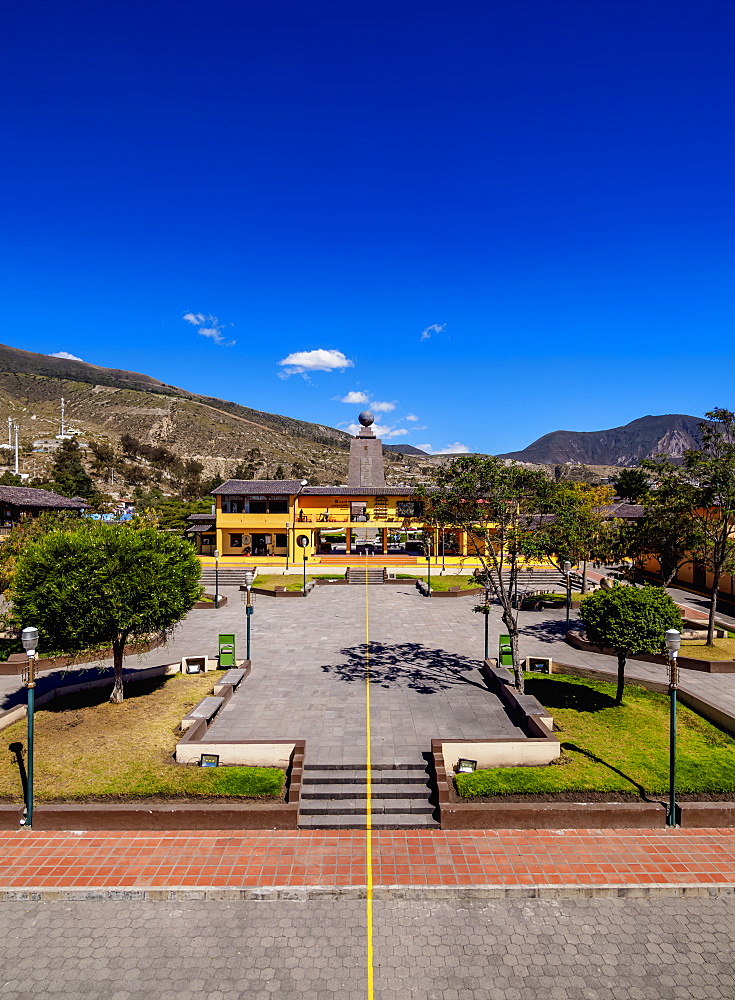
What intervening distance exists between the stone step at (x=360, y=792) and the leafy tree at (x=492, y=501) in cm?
545

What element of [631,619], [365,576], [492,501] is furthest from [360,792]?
[365,576]

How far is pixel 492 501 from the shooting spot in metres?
16.1

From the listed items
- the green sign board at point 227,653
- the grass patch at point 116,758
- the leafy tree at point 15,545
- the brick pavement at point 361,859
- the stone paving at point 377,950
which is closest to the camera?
the stone paving at point 377,950

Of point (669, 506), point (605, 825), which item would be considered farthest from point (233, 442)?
point (605, 825)

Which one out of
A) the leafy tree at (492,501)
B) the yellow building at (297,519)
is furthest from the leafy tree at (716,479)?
the yellow building at (297,519)

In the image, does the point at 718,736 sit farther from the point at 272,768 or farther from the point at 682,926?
the point at 272,768

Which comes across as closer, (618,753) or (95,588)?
(618,753)

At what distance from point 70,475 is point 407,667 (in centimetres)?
8070

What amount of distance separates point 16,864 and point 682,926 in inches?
437

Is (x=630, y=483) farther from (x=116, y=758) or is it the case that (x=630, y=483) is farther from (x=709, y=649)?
(x=116, y=758)

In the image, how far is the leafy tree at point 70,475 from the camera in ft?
243

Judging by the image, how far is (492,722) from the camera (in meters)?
14.3

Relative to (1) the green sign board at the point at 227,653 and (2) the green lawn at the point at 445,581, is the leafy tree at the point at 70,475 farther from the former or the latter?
(1) the green sign board at the point at 227,653

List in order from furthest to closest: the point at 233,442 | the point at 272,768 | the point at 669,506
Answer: the point at 233,442 < the point at 669,506 < the point at 272,768
